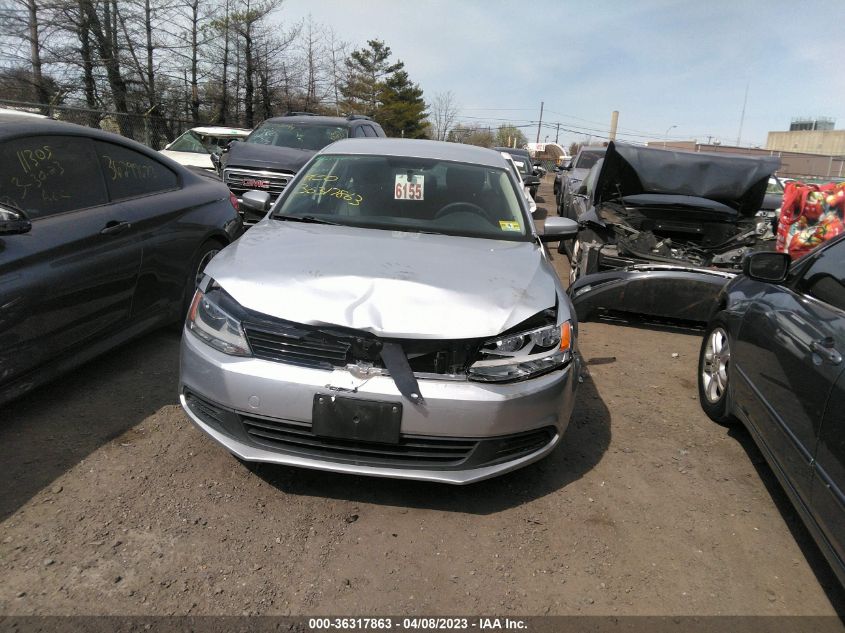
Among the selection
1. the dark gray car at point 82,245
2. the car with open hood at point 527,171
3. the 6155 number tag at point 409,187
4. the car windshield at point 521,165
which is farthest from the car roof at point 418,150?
the car windshield at point 521,165

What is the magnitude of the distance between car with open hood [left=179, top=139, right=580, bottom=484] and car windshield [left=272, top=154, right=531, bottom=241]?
0.72m

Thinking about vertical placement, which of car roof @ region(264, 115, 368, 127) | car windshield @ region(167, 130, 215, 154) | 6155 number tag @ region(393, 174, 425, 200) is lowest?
6155 number tag @ region(393, 174, 425, 200)

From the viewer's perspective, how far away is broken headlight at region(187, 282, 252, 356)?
273cm

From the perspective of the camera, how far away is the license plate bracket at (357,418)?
254 cm

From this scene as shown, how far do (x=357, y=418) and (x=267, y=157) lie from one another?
7903 mm

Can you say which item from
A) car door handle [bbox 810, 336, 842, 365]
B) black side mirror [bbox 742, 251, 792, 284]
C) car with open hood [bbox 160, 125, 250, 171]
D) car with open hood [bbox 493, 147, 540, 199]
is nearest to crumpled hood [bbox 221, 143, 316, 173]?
car with open hood [bbox 160, 125, 250, 171]

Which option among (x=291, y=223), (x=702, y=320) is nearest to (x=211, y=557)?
(x=291, y=223)

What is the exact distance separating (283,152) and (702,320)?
6.81 metres

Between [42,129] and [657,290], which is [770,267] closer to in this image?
[657,290]

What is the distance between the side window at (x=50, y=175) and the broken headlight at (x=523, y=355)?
2694 mm

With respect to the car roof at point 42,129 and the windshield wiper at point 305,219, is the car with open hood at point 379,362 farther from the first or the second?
the car roof at point 42,129

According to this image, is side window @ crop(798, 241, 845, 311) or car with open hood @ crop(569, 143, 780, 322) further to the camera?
car with open hood @ crop(569, 143, 780, 322)

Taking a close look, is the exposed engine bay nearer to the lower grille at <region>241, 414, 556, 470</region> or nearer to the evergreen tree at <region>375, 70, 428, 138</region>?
the lower grille at <region>241, 414, 556, 470</region>

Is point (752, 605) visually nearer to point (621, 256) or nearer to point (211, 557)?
point (211, 557)
